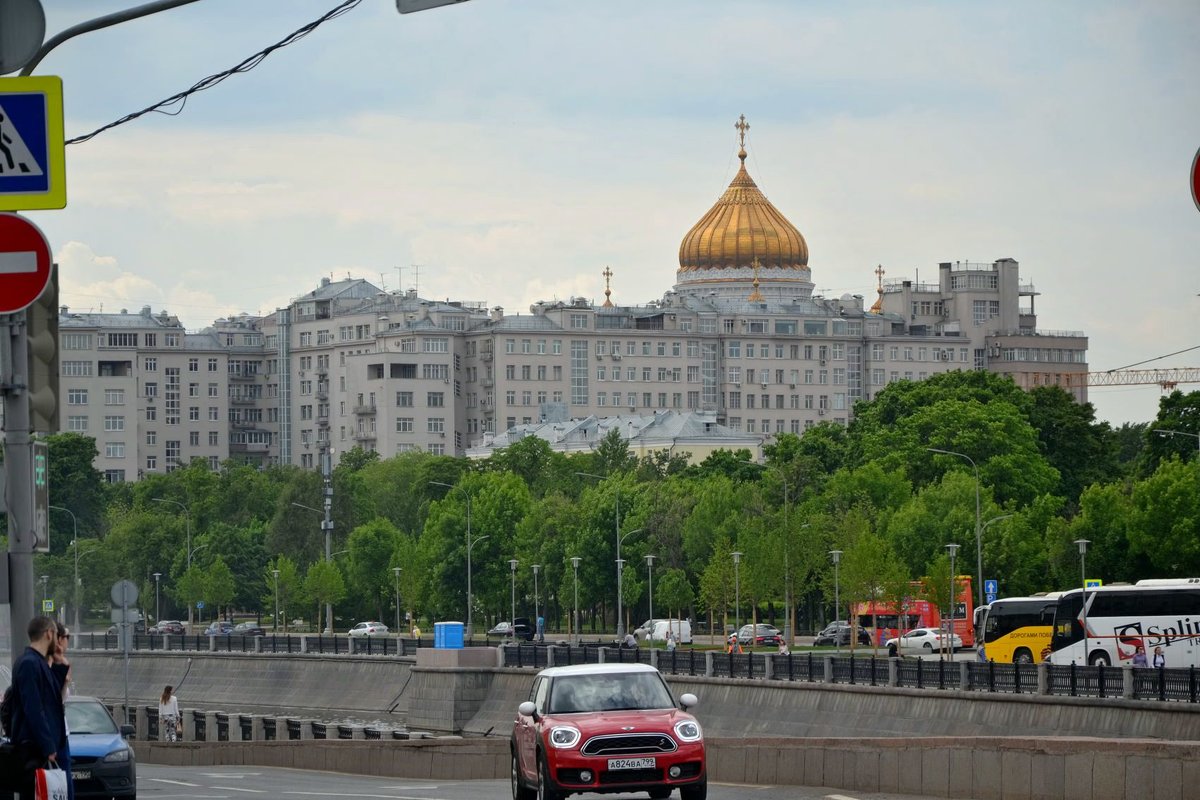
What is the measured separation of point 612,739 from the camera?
2191cm

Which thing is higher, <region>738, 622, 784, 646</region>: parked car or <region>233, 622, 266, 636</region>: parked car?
<region>738, 622, 784, 646</region>: parked car

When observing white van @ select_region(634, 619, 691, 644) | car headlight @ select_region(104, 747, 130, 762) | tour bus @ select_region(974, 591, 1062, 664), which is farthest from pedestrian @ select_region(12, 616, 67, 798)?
white van @ select_region(634, 619, 691, 644)

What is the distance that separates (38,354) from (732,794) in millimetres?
11908

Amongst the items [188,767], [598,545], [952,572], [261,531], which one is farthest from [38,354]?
[261,531]

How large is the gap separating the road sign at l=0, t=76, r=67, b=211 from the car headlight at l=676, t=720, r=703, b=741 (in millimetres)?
9957

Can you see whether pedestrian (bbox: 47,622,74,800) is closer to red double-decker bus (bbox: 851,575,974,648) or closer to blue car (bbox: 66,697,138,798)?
blue car (bbox: 66,697,138,798)

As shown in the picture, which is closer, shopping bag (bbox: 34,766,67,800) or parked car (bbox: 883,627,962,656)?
shopping bag (bbox: 34,766,67,800)

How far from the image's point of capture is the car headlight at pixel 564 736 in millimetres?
22047

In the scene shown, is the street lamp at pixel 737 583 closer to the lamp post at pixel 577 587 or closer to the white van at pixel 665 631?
the white van at pixel 665 631

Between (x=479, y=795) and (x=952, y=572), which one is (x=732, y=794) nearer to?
(x=479, y=795)

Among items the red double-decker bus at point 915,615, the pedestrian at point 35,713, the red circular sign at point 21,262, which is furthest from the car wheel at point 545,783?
the red double-decker bus at point 915,615

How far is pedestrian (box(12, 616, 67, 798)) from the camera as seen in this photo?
14391 millimetres

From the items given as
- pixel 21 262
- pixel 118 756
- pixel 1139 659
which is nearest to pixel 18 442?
pixel 21 262

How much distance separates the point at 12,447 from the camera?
15.8m
